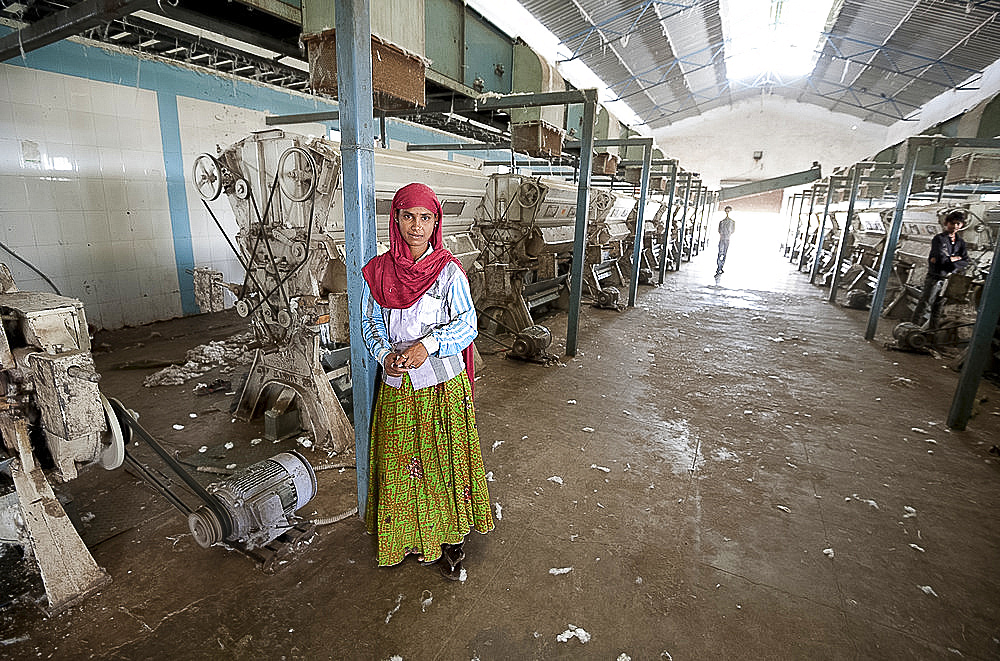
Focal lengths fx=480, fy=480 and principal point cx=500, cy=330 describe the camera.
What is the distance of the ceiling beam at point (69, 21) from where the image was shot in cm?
257

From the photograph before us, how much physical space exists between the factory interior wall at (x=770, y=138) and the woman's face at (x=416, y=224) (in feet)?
78.2

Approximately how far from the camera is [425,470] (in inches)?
88.4

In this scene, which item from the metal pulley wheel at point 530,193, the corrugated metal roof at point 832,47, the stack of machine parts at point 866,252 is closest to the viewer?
the metal pulley wheel at point 530,193

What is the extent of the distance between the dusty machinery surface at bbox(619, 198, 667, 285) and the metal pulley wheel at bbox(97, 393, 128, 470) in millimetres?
11562

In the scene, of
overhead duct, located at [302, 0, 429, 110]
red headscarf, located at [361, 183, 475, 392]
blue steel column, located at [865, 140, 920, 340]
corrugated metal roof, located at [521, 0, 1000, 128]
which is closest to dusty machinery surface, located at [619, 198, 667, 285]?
corrugated metal roof, located at [521, 0, 1000, 128]

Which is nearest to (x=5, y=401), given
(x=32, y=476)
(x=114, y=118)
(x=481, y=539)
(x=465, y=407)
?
(x=32, y=476)

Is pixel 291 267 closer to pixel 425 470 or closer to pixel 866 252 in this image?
pixel 425 470

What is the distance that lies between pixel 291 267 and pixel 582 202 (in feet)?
10.7

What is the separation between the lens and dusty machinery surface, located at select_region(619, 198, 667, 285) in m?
12.5

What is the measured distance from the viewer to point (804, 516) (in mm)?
2949

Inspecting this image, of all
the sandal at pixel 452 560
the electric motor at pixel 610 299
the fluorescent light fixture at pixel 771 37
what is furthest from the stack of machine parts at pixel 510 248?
the fluorescent light fixture at pixel 771 37

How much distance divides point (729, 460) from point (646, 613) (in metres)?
1.78

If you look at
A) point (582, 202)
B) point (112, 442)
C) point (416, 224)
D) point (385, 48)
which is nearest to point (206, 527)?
point (112, 442)

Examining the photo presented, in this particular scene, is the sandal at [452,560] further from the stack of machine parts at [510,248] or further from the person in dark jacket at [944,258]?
the person in dark jacket at [944,258]
